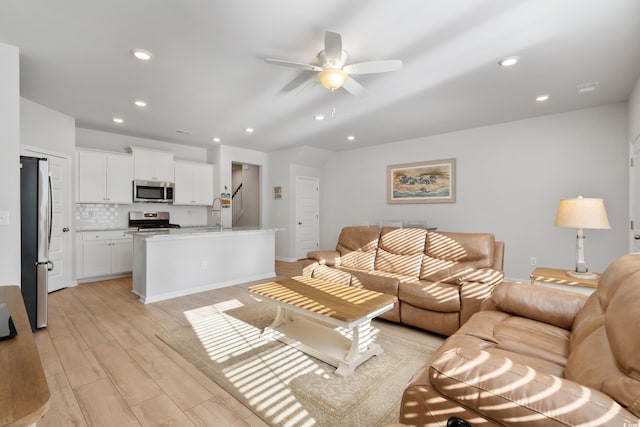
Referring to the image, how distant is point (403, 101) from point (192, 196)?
180 inches

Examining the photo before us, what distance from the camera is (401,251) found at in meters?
3.55

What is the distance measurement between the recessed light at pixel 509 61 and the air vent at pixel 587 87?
4.10 feet

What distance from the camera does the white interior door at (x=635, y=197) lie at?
3.21 meters

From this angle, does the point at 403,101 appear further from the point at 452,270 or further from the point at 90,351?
the point at 90,351

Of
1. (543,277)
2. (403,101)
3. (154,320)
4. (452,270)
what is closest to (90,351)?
(154,320)

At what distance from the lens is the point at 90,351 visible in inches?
95.4

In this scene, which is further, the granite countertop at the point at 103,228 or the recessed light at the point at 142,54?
the granite countertop at the point at 103,228

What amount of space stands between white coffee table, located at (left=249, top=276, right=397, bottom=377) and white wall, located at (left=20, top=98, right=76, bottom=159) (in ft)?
12.5

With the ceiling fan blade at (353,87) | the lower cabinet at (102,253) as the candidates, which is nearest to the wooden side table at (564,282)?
the ceiling fan blade at (353,87)

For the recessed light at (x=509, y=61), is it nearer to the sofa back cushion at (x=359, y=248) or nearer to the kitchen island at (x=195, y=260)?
the sofa back cushion at (x=359, y=248)

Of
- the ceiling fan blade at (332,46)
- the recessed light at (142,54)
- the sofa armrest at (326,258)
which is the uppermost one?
the recessed light at (142,54)

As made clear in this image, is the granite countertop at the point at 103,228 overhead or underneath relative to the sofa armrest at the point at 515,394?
overhead

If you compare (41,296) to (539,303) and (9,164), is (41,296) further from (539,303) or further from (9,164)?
(539,303)

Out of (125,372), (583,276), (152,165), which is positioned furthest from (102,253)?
(583,276)
